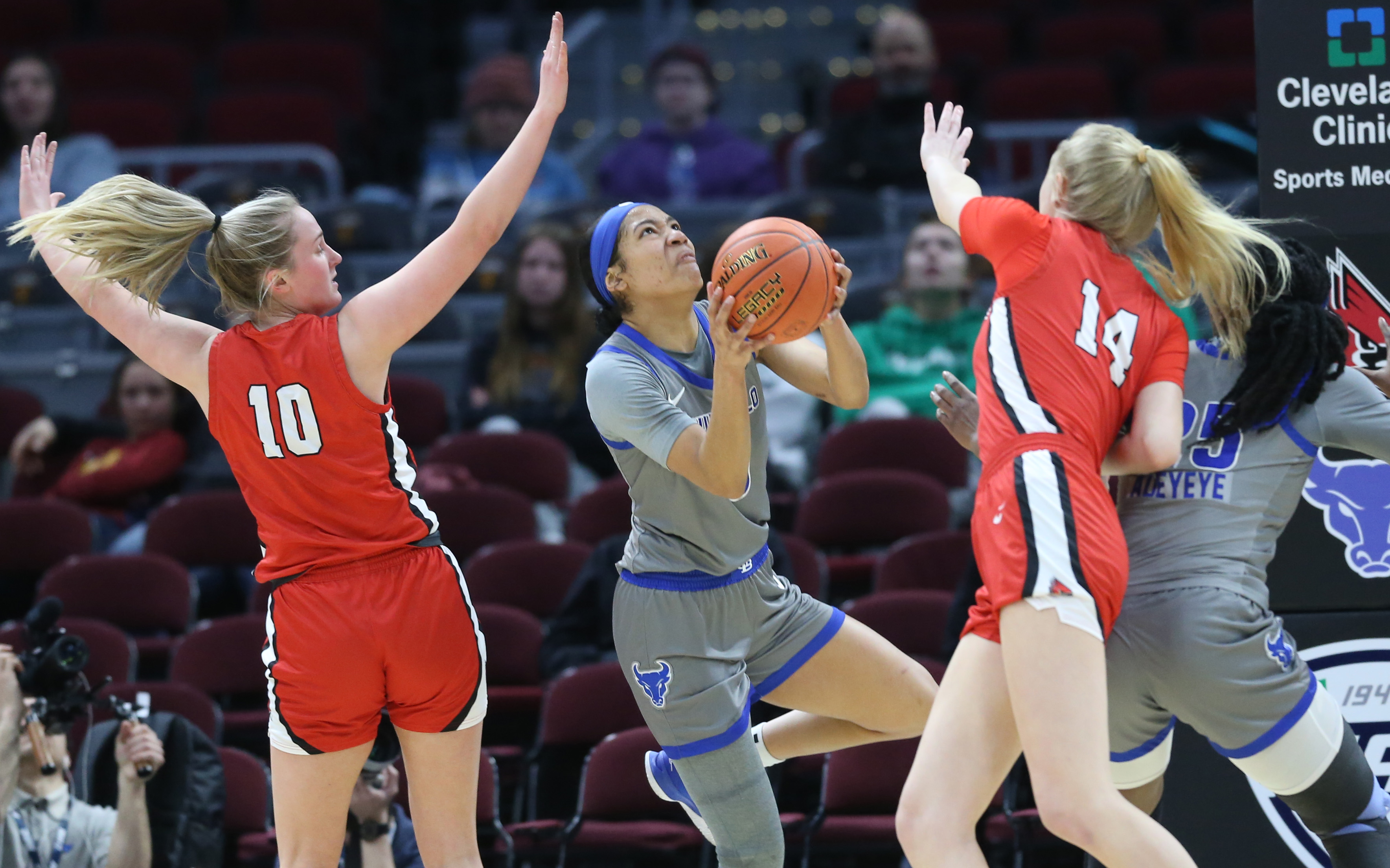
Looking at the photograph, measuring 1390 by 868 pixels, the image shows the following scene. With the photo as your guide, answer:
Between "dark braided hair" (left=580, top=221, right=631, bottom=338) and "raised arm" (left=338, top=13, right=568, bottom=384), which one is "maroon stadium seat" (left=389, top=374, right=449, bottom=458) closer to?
"dark braided hair" (left=580, top=221, right=631, bottom=338)

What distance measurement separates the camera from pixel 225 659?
21.9 ft

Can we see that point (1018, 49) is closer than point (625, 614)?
No

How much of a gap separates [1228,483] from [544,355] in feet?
15.6

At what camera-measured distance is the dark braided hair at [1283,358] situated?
3875mm

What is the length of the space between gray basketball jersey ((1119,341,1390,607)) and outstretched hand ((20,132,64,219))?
293 centimetres

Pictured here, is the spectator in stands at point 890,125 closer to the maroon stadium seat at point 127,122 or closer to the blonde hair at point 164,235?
the maroon stadium seat at point 127,122

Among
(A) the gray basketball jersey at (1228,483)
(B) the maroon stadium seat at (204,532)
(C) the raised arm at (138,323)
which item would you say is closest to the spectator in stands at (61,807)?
(C) the raised arm at (138,323)

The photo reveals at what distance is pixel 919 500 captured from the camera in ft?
23.3

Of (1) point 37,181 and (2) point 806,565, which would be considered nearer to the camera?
(1) point 37,181

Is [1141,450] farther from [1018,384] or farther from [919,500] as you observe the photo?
[919,500]

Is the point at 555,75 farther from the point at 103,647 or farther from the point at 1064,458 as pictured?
the point at 103,647

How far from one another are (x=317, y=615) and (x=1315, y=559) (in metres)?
2.77

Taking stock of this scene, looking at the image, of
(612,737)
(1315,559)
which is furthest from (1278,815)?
Result: (612,737)

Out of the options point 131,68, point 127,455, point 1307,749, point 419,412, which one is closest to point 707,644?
point 1307,749
